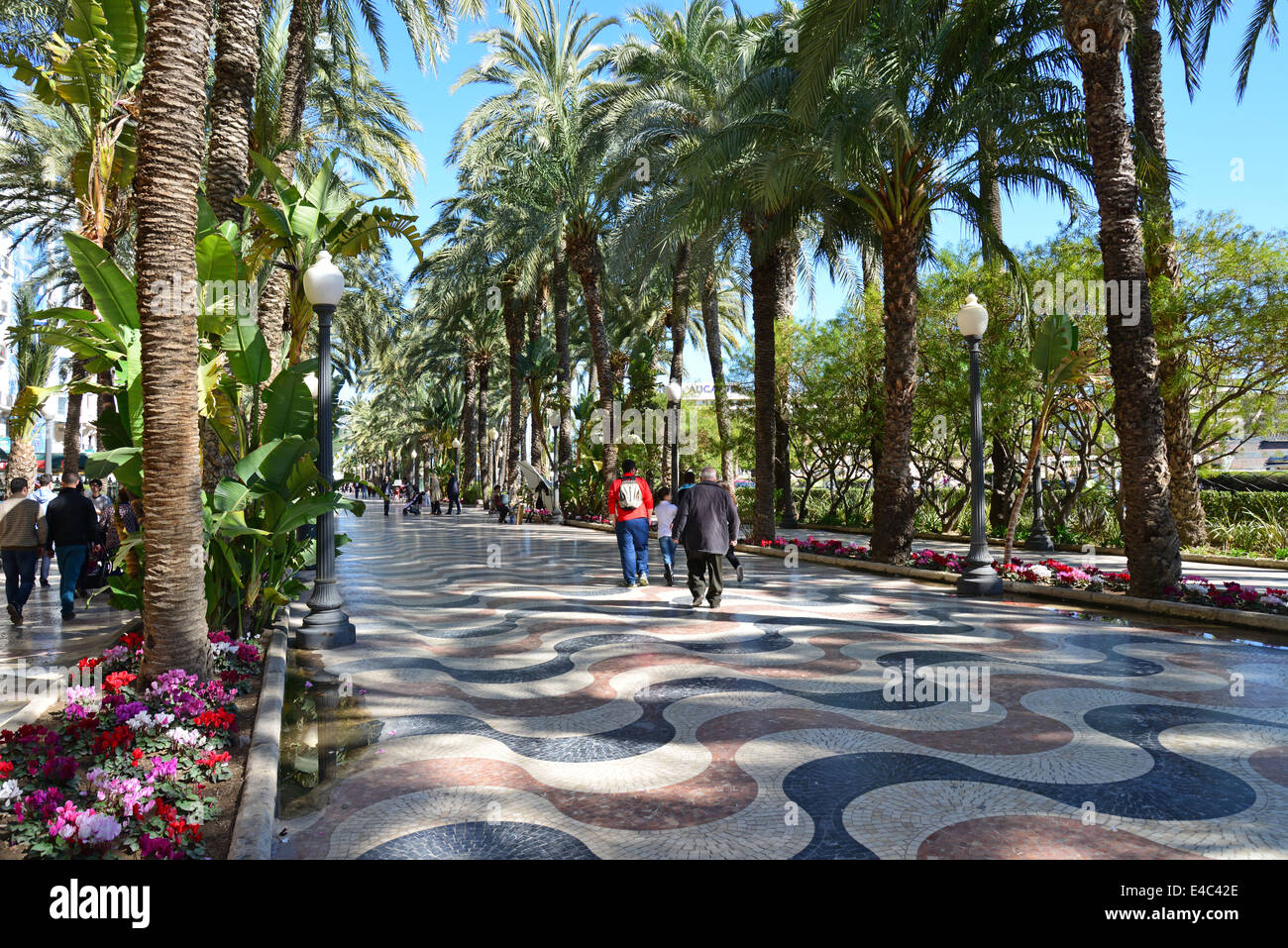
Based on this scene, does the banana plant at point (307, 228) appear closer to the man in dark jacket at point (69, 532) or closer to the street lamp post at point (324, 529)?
the street lamp post at point (324, 529)

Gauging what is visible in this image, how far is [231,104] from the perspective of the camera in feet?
25.0

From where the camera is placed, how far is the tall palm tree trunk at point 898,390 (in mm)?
12625

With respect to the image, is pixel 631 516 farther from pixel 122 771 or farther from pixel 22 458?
pixel 22 458

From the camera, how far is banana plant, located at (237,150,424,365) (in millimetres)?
7926

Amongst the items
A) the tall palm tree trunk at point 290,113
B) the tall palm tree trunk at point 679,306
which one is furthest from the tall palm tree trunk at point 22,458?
the tall palm tree trunk at point 679,306

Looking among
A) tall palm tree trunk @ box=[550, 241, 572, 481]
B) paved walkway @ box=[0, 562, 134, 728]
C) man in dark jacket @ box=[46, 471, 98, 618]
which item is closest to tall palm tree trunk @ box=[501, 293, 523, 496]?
tall palm tree trunk @ box=[550, 241, 572, 481]

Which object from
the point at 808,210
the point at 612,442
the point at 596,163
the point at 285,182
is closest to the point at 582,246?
the point at 596,163

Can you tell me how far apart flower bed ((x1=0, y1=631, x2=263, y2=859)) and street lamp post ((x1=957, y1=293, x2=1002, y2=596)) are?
8823 mm

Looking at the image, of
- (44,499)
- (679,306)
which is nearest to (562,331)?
(679,306)

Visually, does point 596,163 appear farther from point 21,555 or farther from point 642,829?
point 642,829

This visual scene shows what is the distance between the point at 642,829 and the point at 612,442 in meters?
21.2

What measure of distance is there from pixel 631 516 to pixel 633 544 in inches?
17.6

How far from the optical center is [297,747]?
4.40 m

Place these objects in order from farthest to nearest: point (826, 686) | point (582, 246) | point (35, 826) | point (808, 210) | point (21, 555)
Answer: point (582, 246), point (808, 210), point (21, 555), point (826, 686), point (35, 826)
